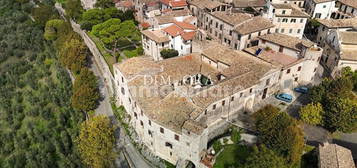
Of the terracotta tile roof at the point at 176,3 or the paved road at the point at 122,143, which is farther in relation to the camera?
the terracotta tile roof at the point at 176,3

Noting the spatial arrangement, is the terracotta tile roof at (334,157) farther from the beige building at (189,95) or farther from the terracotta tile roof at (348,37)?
the terracotta tile roof at (348,37)

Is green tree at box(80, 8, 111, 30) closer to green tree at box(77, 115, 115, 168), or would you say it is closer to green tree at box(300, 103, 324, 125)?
green tree at box(77, 115, 115, 168)

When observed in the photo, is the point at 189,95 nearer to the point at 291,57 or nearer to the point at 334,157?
the point at 334,157

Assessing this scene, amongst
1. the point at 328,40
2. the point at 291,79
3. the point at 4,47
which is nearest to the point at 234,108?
the point at 291,79

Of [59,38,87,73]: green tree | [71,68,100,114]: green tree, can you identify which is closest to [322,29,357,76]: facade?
[71,68,100,114]: green tree

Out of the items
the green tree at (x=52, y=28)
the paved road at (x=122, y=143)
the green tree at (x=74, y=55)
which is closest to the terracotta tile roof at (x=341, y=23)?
the paved road at (x=122, y=143)

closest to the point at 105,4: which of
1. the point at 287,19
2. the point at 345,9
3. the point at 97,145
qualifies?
the point at 287,19
